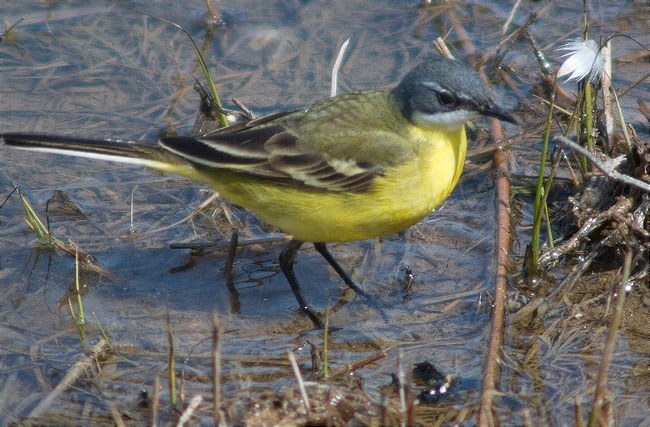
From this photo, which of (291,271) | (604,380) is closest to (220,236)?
(291,271)

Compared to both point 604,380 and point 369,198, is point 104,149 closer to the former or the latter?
point 369,198

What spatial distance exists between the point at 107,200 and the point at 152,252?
0.83 metres

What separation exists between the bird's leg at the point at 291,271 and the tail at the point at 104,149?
94cm

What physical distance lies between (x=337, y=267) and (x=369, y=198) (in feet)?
3.06

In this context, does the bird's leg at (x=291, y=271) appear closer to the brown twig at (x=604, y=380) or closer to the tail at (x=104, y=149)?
the tail at (x=104, y=149)

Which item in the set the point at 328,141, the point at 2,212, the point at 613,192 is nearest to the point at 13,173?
the point at 2,212

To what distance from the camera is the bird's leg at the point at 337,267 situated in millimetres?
7492

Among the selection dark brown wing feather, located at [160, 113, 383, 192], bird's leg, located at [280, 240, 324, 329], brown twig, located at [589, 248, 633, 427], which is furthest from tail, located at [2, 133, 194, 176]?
brown twig, located at [589, 248, 633, 427]

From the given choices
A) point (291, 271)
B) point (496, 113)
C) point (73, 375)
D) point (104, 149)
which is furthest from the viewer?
point (291, 271)

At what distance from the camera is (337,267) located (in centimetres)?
760

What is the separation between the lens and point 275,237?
798 cm

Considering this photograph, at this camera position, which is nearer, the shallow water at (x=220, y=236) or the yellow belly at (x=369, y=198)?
the shallow water at (x=220, y=236)

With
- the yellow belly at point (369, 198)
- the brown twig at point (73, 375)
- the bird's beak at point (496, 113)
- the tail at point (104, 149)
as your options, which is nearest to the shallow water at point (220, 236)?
the brown twig at point (73, 375)

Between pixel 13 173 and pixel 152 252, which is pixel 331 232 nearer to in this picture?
pixel 152 252
